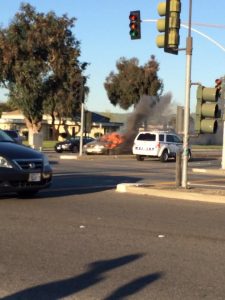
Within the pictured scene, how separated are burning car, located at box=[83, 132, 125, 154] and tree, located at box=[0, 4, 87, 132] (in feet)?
44.6

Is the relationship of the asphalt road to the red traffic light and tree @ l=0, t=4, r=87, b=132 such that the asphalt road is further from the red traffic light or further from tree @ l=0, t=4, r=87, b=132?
tree @ l=0, t=4, r=87, b=132

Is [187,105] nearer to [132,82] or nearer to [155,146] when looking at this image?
[155,146]

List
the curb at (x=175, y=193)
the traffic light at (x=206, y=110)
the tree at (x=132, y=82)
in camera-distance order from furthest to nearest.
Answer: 1. the tree at (x=132, y=82)
2. the traffic light at (x=206, y=110)
3. the curb at (x=175, y=193)

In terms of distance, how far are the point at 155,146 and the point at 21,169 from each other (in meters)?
23.4

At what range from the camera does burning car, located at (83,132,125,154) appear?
4053 centimetres

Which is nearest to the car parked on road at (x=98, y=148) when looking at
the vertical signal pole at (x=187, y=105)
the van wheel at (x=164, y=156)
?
the van wheel at (x=164, y=156)

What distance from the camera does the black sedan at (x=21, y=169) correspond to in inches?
482

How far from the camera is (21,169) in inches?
488

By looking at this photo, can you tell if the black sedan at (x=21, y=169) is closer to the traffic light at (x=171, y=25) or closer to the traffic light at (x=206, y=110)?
the traffic light at (x=206, y=110)

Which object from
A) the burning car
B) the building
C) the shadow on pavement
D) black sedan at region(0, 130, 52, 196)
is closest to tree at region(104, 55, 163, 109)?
the building

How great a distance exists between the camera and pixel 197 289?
6297 mm

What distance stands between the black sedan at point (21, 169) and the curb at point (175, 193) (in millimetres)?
2884

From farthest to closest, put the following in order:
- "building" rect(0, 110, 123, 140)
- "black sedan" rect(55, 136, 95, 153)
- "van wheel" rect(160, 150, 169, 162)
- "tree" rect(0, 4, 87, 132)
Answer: "building" rect(0, 110, 123, 140) → "tree" rect(0, 4, 87, 132) → "black sedan" rect(55, 136, 95, 153) → "van wheel" rect(160, 150, 169, 162)

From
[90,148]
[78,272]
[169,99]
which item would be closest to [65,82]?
[169,99]
